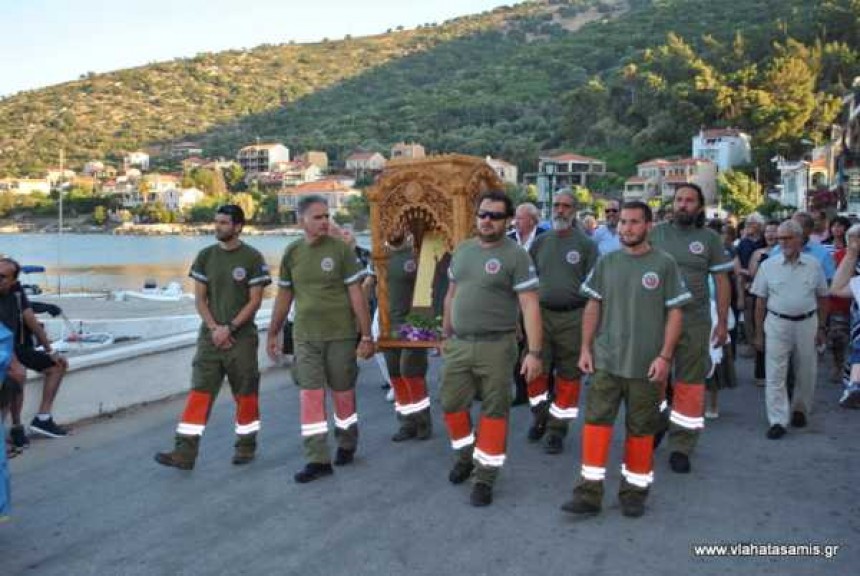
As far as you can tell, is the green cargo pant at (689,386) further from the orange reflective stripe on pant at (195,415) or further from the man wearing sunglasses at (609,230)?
the orange reflective stripe on pant at (195,415)

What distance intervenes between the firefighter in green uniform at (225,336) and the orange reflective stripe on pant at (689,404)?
2.87m

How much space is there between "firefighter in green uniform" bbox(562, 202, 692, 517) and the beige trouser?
2.13 meters

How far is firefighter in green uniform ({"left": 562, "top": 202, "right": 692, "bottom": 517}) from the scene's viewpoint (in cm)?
454

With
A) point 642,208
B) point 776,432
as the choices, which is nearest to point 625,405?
point 642,208

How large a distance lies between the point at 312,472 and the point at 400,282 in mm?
2065

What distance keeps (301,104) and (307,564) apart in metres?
202

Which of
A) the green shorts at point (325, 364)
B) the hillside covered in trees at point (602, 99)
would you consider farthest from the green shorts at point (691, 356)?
the hillside covered in trees at point (602, 99)

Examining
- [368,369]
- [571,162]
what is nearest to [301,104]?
[571,162]

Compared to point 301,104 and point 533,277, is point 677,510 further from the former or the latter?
point 301,104

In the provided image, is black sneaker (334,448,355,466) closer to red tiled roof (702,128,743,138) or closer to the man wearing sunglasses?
the man wearing sunglasses

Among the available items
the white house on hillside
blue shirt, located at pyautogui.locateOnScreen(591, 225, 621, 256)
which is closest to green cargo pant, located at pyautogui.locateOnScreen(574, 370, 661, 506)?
blue shirt, located at pyautogui.locateOnScreen(591, 225, 621, 256)

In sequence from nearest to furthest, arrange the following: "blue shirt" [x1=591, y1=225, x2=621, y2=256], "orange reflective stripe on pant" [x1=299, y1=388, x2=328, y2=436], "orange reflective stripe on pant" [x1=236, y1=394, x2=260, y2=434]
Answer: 1. "orange reflective stripe on pant" [x1=299, y1=388, x2=328, y2=436]
2. "orange reflective stripe on pant" [x1=236, y1=394, x2=260, y2=434]
3. "blue shirt" [x1=591, y1=225, x2=621, y2=256]

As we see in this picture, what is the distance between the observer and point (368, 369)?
32.4ft

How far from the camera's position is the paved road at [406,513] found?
4.02 metres
